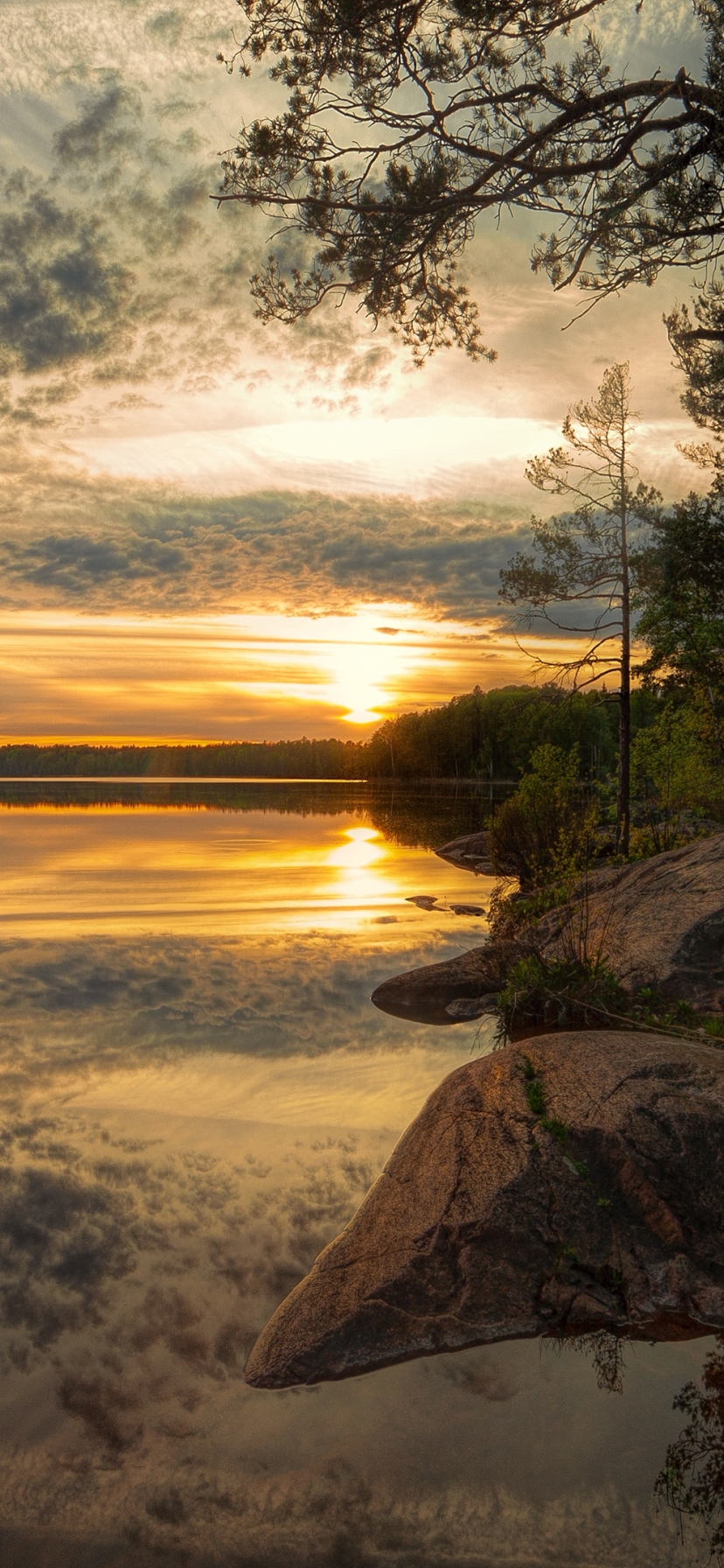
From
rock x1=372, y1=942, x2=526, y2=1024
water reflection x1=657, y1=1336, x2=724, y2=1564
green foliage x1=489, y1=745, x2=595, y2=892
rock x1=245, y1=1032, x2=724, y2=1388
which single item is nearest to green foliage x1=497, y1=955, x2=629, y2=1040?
rock x1=372, y1=942, x2=526, y2=1024

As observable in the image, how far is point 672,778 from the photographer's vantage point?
29.7 meters

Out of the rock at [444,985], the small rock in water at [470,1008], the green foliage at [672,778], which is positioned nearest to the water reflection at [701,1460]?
the small rock in water at [470,1008]

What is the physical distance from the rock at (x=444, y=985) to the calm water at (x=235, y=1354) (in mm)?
786

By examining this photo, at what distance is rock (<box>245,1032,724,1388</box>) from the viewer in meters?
5.79

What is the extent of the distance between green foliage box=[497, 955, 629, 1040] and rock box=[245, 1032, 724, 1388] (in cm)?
405

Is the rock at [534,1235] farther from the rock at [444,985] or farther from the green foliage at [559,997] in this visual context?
the rock at [444,985]

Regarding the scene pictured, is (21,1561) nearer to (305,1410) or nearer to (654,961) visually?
(305,1410)

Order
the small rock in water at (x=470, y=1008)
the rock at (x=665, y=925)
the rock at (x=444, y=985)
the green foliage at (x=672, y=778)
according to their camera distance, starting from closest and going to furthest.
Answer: the rock at (x=665, y=925) < the small rock in water at (x=470, y=1008) < the rock at (x=444, y=985) < the green foliage at (x=672, y=778)

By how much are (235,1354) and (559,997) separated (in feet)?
22.9

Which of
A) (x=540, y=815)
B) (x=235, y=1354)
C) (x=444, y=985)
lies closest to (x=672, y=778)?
(x=540, y=815)

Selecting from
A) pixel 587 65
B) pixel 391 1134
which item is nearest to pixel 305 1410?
pixel 391 1134

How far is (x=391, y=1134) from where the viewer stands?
31.0 ft

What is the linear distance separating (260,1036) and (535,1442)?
8151 millimetres

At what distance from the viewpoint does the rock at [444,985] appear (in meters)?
14.2
